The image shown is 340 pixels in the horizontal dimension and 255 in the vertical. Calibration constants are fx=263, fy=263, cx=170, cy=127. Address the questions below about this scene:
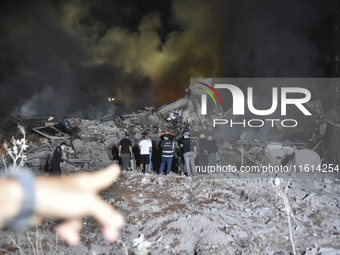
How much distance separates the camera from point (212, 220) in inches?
216

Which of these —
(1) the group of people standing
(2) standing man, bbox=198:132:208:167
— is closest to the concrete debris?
(1) the group of people standing

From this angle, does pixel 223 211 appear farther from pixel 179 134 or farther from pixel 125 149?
pixel 179 134

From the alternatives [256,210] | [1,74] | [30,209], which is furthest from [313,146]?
[1,74]

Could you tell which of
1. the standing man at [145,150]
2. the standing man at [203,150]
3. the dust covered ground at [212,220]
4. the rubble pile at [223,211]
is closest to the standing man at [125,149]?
the standing man at [145,150]

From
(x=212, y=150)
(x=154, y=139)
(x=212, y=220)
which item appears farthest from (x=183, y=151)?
(x=154, y=139)

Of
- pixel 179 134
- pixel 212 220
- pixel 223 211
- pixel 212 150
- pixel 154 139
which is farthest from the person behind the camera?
pixel 179 134

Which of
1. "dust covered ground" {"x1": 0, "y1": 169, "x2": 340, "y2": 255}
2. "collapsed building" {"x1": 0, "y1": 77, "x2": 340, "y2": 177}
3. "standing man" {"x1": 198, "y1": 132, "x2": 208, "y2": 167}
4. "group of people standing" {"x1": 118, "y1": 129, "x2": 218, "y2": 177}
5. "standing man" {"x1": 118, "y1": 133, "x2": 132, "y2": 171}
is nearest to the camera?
"dust covered ground" {"x1": 0, "y1": 169, "x2": 340, "y2": 255}

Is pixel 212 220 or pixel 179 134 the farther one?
pixel 179 134

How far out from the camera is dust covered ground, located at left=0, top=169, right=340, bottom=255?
485cm

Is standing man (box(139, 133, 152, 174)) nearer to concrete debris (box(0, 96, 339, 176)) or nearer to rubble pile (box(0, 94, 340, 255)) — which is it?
rubble pile (box(0, 94, 340, 255))

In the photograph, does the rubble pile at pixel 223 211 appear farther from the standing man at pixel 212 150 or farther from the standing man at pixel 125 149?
the standing man at pixel 125 149

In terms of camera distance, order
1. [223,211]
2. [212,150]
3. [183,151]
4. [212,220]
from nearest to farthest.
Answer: [212,220], [223,211], [183,151], [212,150]

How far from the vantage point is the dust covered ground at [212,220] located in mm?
4852

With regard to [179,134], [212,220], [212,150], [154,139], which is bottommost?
[212,220]
